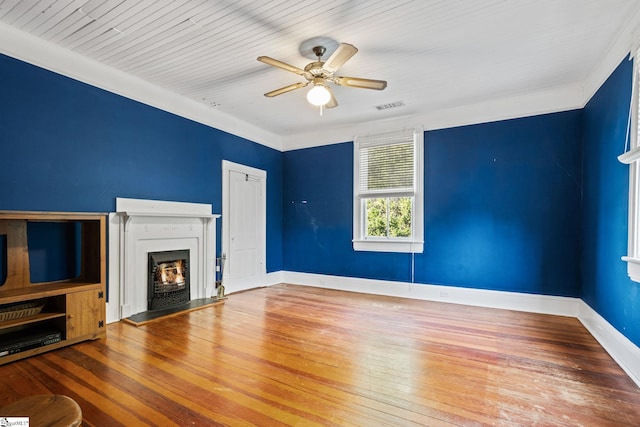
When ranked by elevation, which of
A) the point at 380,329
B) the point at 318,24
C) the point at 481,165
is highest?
the point at 318,24

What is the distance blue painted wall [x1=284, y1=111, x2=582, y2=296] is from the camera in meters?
4.33

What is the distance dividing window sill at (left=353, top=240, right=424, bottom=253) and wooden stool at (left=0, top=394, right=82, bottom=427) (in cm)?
473

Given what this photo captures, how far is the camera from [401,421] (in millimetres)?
1981

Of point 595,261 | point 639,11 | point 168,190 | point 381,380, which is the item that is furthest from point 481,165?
point 168,190

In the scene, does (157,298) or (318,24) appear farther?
(157,298)

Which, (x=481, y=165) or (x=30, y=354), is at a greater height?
(x=481, y=165)

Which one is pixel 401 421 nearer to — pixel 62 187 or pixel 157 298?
pixel 157 298

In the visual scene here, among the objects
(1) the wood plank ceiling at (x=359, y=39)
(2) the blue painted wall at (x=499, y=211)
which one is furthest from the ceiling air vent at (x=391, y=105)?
(2) the blue painted wall at (x=499, y=211)

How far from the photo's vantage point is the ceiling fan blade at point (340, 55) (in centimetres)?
273

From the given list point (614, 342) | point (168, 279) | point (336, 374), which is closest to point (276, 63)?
point (336, 374)

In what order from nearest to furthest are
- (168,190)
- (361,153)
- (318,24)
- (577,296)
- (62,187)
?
(318,24), (62,187), (577,296), (168,190), (361,153)

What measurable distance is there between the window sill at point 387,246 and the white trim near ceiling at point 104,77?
9.38 ft

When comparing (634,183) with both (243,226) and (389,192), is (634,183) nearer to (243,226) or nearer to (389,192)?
(389,192)

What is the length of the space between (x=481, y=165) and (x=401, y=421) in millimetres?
3986
